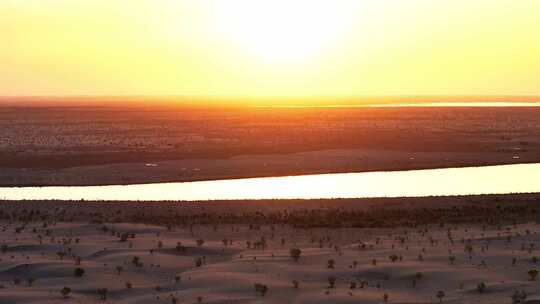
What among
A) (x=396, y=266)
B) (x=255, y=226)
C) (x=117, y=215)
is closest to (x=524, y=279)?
(x=396, y=266)

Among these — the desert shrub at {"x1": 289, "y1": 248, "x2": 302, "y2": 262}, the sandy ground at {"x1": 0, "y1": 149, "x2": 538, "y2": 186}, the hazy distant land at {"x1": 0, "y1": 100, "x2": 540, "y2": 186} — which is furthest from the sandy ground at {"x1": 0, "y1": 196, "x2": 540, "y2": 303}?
the hazy distant land at {"x1": 0, "y1": 100, "x2": 540, "y2": 186}

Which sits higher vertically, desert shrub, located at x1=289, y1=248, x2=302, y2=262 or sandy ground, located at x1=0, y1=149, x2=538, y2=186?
sandy ground, located at x1=0, y1=149, x2=538, y2=186

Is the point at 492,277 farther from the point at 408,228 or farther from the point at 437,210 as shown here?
the point at 437,210

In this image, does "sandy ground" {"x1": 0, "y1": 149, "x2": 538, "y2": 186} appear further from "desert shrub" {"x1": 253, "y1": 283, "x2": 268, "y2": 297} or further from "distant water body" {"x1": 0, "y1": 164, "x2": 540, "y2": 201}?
"desert shrub" {"x1": 253, "y1": 283, "x2": 268, "y2": 297}

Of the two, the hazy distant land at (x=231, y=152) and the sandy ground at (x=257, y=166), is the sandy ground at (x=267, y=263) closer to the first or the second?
the sandy ground at (x=257, y=166)

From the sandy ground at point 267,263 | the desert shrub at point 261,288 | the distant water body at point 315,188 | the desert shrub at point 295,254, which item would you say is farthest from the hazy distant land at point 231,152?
the desert shrub at point 261,288

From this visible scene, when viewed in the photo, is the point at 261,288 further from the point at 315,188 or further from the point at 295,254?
the point at 315,188
